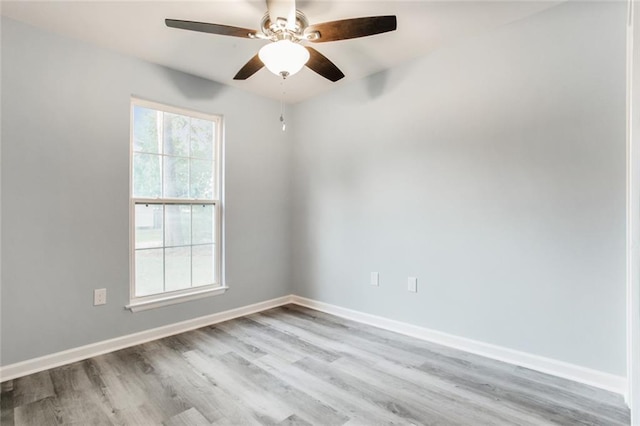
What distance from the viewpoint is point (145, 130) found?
289cm

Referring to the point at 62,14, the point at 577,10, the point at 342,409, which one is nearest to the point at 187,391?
the point at 342,409

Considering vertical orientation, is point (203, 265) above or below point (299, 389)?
above

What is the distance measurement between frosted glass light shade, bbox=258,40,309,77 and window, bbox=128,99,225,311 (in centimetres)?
159

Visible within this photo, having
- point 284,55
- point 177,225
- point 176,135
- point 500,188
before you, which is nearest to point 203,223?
point 177,225

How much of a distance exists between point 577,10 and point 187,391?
3.46 meters

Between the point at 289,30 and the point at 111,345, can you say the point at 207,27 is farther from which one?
the point at 111,345

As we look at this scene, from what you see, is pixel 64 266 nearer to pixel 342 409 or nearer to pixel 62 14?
pixel 62 14

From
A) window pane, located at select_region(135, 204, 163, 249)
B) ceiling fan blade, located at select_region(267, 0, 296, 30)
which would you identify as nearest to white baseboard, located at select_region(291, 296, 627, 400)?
window pane, located at select_region(135, 204, 163, 249)

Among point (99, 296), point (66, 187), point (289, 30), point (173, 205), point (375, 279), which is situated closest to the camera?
→ point (289, 30)

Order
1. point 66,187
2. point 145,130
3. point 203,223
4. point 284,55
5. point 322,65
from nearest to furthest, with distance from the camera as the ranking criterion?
point 284,55 → point 322,65 → point 66,187 → point 145,130 → point 203,223

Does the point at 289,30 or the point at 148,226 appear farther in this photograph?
the point at 148,226

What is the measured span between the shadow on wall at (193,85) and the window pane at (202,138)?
246mm

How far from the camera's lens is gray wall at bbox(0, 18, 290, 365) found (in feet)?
7.23

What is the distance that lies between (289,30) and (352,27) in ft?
1.27
